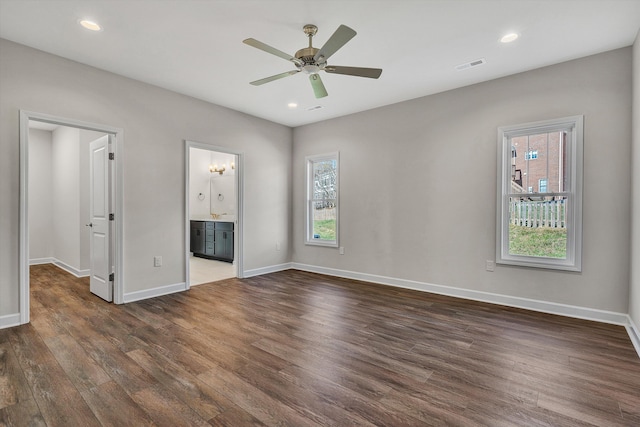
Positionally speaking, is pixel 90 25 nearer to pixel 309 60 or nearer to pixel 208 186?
pixel 309 60

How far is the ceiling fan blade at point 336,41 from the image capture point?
85.5 inches

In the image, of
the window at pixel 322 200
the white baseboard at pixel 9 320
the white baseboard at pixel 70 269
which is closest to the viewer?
the white baseboard at pixel 9 320

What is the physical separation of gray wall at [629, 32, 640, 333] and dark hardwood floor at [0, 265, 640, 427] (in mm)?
340

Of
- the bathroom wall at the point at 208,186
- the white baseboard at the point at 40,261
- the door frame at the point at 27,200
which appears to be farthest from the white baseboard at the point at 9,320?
the bathroom wall at the point at 208,186

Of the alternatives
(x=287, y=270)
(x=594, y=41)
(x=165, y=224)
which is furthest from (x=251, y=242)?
(x=594, y=41)

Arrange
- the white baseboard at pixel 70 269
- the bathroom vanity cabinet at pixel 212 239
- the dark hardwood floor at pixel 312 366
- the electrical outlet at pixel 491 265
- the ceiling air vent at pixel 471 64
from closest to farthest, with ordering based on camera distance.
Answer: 1. the dark hardwood floor at pixel 312 366
2. the ceiling air vent at pixel 471 64
3. the electrical outlet at pixel 491 265
4. the white baseboard at pixel 70 269
5. the bathroom vanity cabinet at pixel 212 239

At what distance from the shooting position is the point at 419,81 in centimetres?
397

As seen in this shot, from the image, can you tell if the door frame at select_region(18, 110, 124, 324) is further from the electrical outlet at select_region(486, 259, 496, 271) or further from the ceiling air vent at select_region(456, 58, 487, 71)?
the electrical outlet at select_region(486, 259, 496, 271)

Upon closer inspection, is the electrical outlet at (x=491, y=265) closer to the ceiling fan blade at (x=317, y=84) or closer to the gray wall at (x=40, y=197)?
the ceiling fan blade at (x=317, y=84)

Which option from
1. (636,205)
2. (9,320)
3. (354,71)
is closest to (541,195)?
(636,205)

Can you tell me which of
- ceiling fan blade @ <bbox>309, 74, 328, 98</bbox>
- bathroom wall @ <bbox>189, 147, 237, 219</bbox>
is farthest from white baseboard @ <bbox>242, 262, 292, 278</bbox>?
ceiling fan blade @ <bbox>309, 74, 328, 98</bbox>

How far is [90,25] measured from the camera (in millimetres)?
2758

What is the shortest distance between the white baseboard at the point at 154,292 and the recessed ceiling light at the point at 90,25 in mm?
2910

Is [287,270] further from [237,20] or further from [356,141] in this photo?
[237,20]
